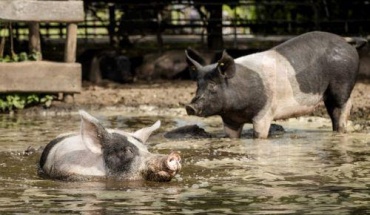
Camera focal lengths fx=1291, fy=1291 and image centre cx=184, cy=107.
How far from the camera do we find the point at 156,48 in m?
22.2

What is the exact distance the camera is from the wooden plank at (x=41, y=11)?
634 inches

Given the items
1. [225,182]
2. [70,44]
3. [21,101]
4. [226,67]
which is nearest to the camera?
[225,182]

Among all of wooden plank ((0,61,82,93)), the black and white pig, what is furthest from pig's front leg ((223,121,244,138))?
wooden plank ((0,61,82,93))

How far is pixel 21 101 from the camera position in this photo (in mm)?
16469

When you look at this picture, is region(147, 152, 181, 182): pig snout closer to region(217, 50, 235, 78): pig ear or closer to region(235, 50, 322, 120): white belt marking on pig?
region(217, 50, 235, 78): pig ear

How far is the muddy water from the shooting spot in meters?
8.87

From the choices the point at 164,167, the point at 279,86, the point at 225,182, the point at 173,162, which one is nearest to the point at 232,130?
the point at 279,86

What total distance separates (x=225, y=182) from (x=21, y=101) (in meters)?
6.84

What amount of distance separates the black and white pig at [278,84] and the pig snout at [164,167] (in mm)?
3089

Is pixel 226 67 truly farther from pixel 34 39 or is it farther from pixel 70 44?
pixel 34 39

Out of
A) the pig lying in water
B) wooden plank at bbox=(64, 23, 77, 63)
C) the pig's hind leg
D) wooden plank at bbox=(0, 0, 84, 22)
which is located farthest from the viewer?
wooden plank at bbox=(64, 23, 77, 63)

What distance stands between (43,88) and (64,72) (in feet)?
1.16

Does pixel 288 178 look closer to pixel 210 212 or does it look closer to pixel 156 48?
pixel 210 212

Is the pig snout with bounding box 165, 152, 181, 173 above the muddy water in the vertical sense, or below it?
above
